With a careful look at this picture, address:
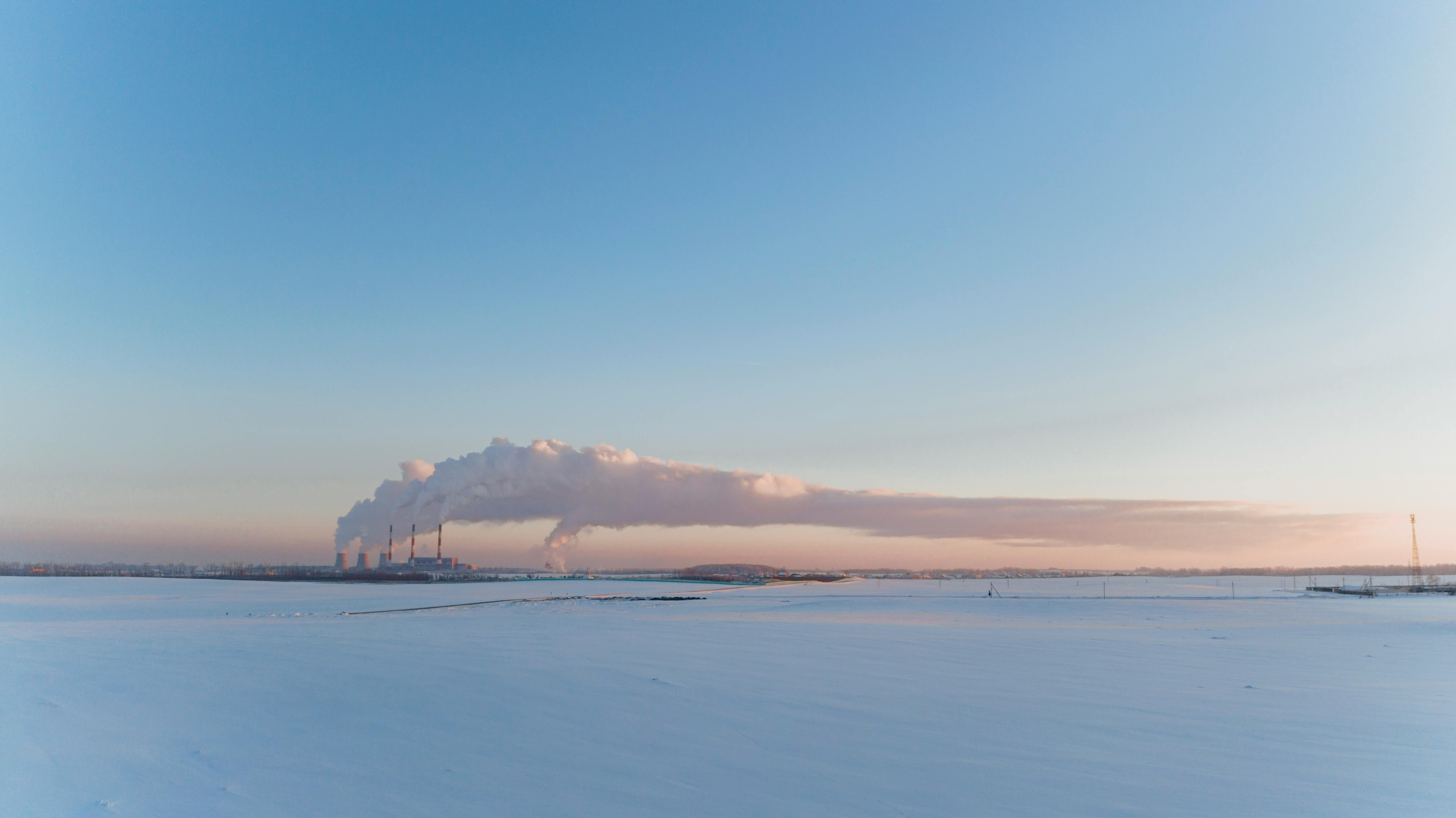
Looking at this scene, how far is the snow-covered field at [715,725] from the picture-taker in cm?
838

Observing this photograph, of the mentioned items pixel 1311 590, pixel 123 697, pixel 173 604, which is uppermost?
pixel 123 697

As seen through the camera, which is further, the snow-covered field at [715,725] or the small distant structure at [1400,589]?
the small distant structure at [1400,589]

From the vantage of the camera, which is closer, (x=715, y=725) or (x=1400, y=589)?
(x=715, y=725)

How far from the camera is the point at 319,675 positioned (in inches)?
643

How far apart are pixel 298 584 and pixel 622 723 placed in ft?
438

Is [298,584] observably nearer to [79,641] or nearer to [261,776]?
[79,641]

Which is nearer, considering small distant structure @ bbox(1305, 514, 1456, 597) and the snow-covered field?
the snow-covered field

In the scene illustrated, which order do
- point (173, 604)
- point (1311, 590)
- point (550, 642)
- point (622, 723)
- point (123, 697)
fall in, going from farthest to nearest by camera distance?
point (1311, 590), point (173, 604), point (550, 642), point (123, 697), point (622, 723)

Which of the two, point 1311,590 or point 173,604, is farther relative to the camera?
point 1311,590

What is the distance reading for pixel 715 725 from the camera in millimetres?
11828

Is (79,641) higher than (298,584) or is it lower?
higher

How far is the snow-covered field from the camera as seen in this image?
838 centimetres

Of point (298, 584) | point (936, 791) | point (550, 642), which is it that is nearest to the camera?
point (936, 791)

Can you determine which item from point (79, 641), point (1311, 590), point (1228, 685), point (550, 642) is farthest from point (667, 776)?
point (1311, 590)
